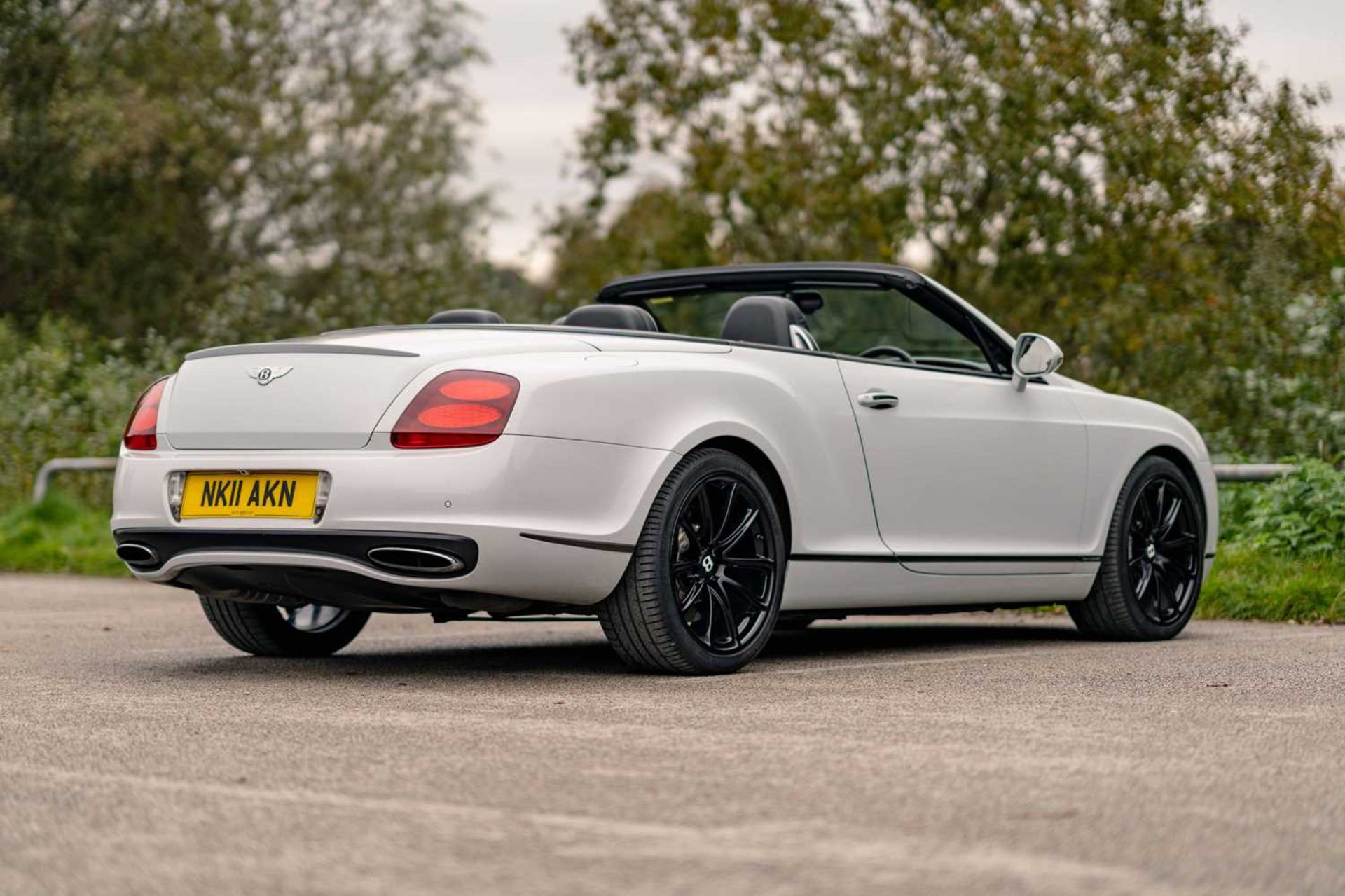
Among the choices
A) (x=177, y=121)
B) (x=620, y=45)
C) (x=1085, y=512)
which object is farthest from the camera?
(x=177, y=121)

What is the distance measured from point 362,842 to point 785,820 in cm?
79

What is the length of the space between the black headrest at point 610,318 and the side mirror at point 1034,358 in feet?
5.00

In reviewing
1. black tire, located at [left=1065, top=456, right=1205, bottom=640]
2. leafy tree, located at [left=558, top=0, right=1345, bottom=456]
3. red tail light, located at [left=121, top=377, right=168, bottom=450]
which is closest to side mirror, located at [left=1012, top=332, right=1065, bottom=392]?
black tire, located at [left=1065, top=456, right=1205, bottom=640]

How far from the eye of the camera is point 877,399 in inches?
277

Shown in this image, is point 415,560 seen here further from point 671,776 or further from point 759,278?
point 759,278

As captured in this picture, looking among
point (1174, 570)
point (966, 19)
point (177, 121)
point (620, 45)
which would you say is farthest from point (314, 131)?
point (1174, 570)

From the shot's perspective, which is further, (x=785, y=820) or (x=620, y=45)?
(x=620, y=45)

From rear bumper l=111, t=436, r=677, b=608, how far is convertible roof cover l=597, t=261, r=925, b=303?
1897 millimetres

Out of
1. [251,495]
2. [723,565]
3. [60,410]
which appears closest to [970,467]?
[723,565]

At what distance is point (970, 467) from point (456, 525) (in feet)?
8.11

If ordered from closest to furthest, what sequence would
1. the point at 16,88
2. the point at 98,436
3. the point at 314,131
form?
the point at 98,436 → the point at 16,88 → the point at 314,131

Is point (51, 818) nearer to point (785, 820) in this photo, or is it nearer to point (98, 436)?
point (785, 820)

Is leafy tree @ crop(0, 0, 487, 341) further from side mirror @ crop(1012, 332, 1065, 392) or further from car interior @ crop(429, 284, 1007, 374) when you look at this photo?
side mirror @ crop(1012, 332, 1065, 392)

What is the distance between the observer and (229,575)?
20.1ft
